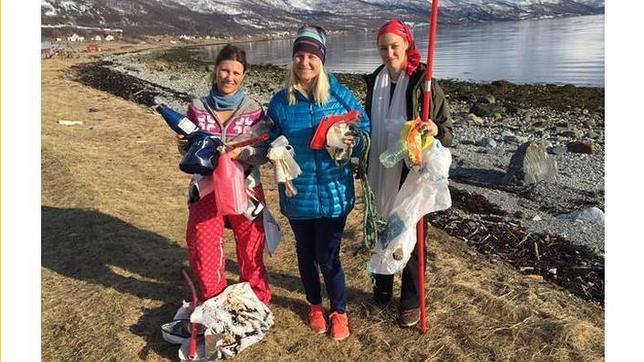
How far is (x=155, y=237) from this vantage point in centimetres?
593

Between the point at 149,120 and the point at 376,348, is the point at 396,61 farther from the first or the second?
the point at 149,120

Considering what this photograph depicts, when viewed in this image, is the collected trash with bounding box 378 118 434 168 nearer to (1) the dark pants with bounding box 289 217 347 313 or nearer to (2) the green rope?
(2) the green rope

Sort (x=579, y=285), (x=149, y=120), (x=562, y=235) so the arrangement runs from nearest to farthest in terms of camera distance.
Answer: (x=579, y=285) < (x=562, y=235) < (x=149, y=120)

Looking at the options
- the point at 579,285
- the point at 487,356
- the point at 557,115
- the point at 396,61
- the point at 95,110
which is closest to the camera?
the point at 396,61

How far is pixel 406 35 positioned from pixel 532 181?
6.29 meters

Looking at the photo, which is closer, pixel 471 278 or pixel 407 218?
pixel 407 218

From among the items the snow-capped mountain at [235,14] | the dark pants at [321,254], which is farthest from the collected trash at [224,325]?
the snow-capped mountain at [235,14]

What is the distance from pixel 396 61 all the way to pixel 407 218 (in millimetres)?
1094

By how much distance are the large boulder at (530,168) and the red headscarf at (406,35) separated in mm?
6091

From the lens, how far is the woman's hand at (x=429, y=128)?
11.1 feet

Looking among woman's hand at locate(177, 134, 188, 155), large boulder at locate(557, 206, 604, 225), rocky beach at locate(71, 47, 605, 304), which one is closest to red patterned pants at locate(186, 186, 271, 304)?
woman's hand at locate(177, 134, 188, 155)

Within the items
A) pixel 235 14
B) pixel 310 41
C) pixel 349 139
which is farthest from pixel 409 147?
pixel 235 14

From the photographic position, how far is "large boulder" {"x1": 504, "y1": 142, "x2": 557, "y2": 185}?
897cm

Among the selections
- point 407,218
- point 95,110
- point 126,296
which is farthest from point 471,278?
point 95,110
